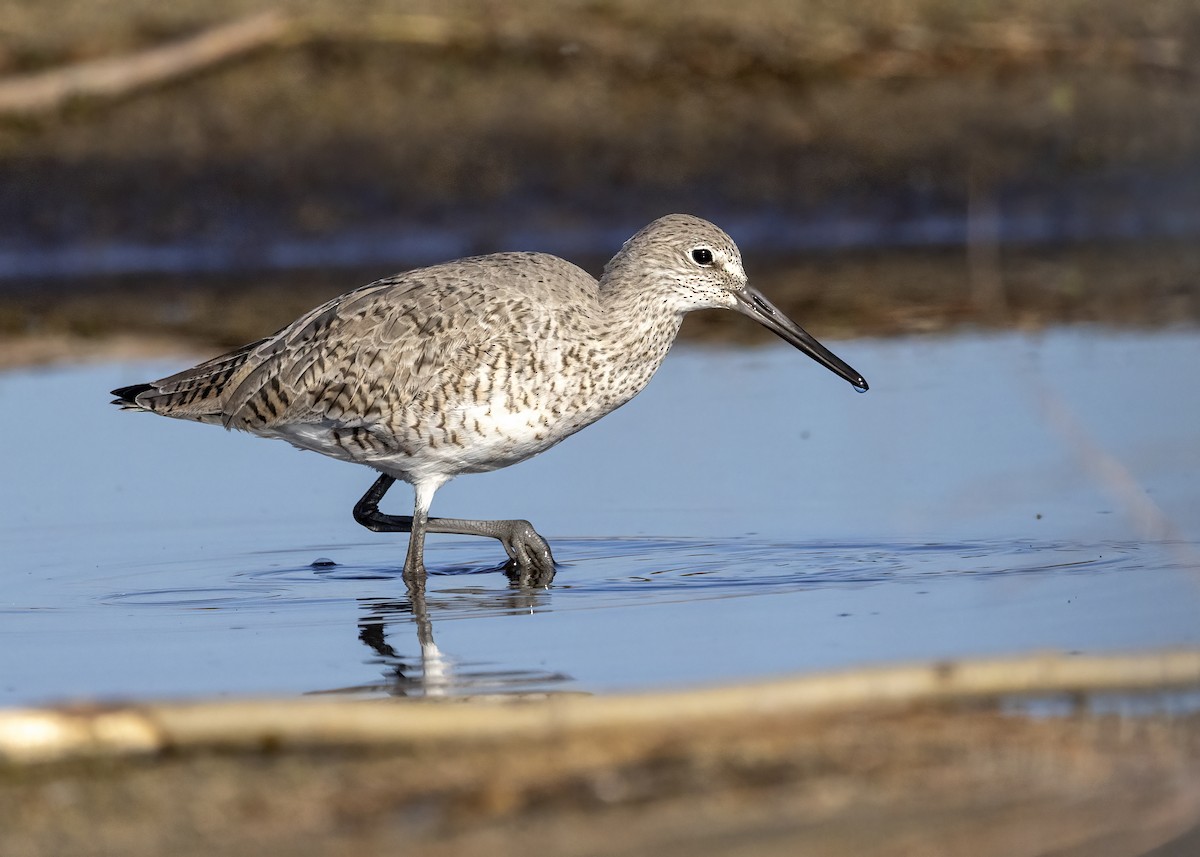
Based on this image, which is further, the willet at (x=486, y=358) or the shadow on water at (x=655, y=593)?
the willet at (x=486, y=358)

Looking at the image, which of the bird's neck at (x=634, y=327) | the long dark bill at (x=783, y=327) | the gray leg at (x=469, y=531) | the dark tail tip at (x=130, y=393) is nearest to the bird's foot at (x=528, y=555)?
the gray leg at (x=469, y=531)

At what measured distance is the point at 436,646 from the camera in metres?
7.23

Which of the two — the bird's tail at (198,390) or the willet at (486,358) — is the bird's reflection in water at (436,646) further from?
the bird's tail at (198,390)

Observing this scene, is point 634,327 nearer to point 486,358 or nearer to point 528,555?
point 486,358

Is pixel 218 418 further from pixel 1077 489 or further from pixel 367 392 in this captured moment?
pixel 1077 489

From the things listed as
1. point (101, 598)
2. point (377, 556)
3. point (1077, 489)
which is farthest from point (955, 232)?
point (101, 598)

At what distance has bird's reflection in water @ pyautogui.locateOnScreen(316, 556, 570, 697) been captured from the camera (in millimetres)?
6527

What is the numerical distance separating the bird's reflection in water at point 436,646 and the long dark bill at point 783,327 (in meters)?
1.43

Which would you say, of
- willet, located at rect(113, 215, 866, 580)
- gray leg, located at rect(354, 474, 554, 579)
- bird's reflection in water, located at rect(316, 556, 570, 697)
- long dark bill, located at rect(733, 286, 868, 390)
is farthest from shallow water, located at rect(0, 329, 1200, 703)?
long dark bill, located at rect(733, 286, 868, 390)

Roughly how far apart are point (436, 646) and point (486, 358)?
54.3 inches

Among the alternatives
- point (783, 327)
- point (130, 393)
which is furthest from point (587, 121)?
point (783, 327)

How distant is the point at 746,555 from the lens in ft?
27.6

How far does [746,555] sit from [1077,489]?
1.87 meters

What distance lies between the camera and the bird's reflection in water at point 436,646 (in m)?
6.53
